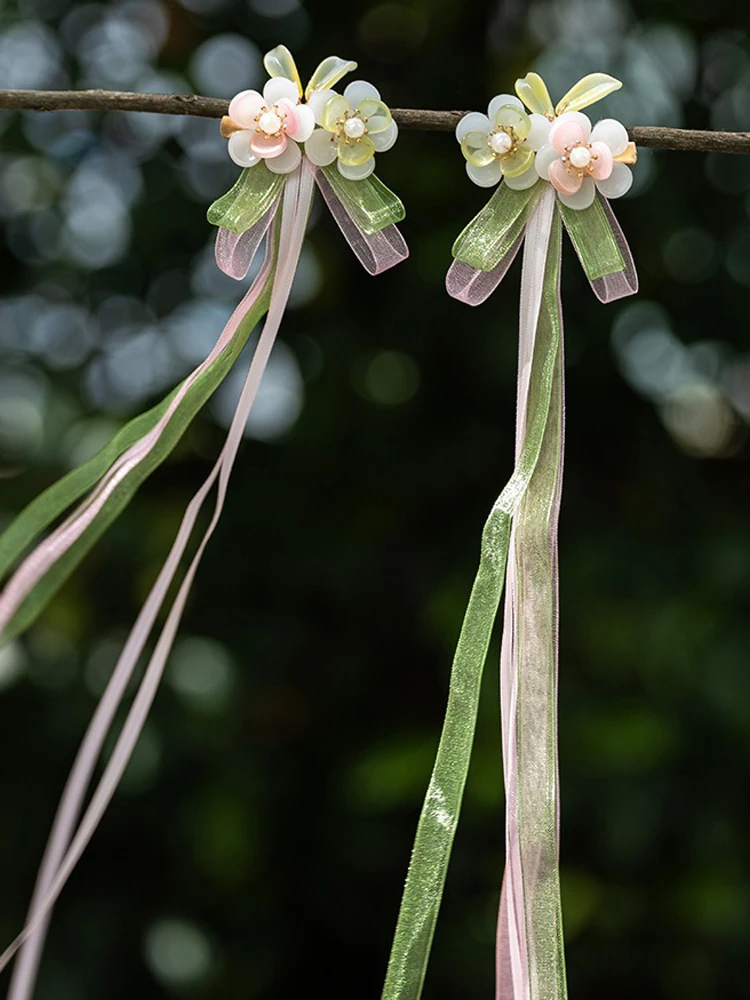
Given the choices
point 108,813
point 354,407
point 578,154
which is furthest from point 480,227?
point 108,813

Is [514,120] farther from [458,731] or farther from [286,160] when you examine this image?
[458,731]

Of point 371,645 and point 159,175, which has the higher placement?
point 159,175

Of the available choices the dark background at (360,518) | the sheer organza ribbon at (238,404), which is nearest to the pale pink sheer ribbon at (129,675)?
the sheer organza ribbon at (238,404)

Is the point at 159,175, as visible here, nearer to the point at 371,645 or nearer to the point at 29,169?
the point at 29,169

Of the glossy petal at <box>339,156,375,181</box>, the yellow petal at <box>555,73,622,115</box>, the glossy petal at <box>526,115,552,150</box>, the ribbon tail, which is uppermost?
the yellow petal at <box>555,73,622,115</box>

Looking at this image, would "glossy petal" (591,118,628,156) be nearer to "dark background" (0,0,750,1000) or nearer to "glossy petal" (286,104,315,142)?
"glossy petal" (286,104,315,142)

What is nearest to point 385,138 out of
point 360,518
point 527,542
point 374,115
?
point 374,115

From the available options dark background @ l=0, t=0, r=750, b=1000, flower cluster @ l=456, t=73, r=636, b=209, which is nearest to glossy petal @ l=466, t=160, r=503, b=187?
flower cluster @ l=456, t=73, r=636, b=209
